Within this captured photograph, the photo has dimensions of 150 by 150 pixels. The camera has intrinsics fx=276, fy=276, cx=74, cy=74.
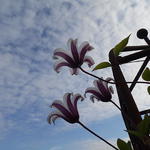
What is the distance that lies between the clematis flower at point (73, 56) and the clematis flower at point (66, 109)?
0.08m

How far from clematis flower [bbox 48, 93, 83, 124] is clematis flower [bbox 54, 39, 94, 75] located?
0.08 metres

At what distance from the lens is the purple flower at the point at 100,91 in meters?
0.83

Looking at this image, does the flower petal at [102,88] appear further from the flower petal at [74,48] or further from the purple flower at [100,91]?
the flower petal at [74,48]

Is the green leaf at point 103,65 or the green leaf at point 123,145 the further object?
the green leaf at point 103,65

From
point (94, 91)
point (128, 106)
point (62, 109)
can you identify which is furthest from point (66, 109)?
point (128, 106)

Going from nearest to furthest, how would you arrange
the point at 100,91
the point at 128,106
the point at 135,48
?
the point at 128,106 → the point at 135,48 → the point at 100,91

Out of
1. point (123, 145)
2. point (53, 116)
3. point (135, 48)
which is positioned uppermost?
point (135, 48)

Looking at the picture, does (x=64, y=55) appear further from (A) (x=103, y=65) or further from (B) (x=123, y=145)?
(B) (x=123, y=145)

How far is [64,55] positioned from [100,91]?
0.53ft

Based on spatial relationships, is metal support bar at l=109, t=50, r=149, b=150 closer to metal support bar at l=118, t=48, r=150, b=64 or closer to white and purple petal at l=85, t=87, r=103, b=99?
metal support bar at l=118, t=48, r=150, b=64

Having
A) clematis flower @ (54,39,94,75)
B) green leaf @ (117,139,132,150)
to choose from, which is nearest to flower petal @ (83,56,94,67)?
clematis flower @ (54,39,94,75)

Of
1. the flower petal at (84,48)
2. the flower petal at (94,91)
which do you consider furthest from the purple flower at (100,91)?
the flower petal at (84,48)

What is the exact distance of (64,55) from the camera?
0.80 meters

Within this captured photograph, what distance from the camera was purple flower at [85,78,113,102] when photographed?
833 millimetres
